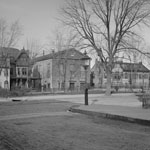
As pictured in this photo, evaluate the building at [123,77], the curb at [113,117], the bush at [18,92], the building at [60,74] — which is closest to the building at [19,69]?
the building at [60,74]

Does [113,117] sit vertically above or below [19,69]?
below

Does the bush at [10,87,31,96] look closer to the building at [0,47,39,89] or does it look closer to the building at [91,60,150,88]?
the building at [0,47,39,89]

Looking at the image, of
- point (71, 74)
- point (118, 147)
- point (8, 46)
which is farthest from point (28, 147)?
point (71, 74)

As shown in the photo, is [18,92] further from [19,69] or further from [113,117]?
[19,69]

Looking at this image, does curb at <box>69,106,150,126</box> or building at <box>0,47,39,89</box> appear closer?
curb at <box>69,106,150,126</box>

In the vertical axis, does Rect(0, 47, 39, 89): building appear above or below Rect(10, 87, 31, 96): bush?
above

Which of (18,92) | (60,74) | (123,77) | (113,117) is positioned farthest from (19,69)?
(113,117)

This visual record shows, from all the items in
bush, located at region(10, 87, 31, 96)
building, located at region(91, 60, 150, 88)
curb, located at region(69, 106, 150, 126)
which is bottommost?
curb, located at region(69, 106, 150, 126)

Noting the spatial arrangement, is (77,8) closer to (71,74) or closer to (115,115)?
(115,115)

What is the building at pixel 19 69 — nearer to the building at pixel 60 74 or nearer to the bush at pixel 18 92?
the building at pixel 60 74

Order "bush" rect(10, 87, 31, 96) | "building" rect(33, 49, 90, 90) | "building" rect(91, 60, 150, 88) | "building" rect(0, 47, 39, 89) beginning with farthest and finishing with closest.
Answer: "building" rect(91, 60, 150, 88), "building" rect(33, 49, 90, 90), "building" rect(0, 47, 39, 89), "bush" rect(10, 87, 31, 96)

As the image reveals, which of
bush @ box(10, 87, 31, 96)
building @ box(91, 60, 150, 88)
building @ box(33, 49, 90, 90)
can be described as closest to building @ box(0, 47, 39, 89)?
building @ box(33, 49, 90, 90)

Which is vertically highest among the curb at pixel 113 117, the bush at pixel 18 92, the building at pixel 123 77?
the building at pixel 123 77

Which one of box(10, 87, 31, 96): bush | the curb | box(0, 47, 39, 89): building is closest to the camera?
the curb
